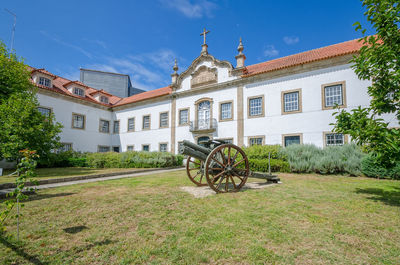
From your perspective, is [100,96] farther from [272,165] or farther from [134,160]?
[272,165]

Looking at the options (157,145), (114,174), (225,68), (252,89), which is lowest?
(114,174)

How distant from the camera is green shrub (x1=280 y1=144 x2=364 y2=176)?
419 inches

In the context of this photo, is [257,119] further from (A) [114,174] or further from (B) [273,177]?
(A) [114,174]

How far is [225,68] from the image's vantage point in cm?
1905

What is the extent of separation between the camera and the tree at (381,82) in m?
4.37

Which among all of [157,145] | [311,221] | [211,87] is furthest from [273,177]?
[157,145]

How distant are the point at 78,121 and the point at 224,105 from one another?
16.5m

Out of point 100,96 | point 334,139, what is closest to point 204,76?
point 334,139

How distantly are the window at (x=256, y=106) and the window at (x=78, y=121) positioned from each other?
61.0ft

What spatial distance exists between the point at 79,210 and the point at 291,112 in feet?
49.5

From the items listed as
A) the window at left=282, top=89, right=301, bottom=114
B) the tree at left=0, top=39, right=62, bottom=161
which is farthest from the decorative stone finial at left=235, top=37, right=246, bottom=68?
the tree at left=0, top=39, right=62, bottom=161

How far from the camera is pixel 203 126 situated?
775 inches

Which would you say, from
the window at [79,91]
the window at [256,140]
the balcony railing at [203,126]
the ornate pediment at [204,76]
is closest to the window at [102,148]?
the window at [79,91]

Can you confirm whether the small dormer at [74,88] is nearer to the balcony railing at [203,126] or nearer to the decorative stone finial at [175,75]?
the decorative stone finial at [175,75]
